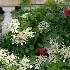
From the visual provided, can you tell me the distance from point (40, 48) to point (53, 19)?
34cm

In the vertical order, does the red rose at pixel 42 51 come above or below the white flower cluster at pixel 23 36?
below

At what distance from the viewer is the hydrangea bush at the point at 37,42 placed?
9.12ft

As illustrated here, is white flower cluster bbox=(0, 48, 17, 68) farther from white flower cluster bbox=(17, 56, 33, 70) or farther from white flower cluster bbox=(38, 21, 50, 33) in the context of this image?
white flower cluster bbox=(38, 21, 50, 33)

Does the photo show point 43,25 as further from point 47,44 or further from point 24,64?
point 24,64

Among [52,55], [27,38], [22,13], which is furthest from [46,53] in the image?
[22,13]

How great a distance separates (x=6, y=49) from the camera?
2936mm

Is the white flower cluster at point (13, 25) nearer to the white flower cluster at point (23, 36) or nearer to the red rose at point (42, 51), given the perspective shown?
the white flower cluster at point (23, 36)

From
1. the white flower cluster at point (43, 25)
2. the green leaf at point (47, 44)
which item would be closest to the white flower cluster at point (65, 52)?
the green leaf at point (47, 44)

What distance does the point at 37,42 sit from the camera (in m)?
2.94

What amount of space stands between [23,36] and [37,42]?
0.22 metres

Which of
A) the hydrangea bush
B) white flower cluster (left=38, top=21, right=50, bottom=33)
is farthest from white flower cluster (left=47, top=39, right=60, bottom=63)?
white flower cluster (left=38, top=21, right=50, bottom=33)

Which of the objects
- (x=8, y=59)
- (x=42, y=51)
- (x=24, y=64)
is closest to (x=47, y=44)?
(x=42, y=51)

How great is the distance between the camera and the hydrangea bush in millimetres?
2779

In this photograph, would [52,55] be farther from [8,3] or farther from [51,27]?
[8,3]
